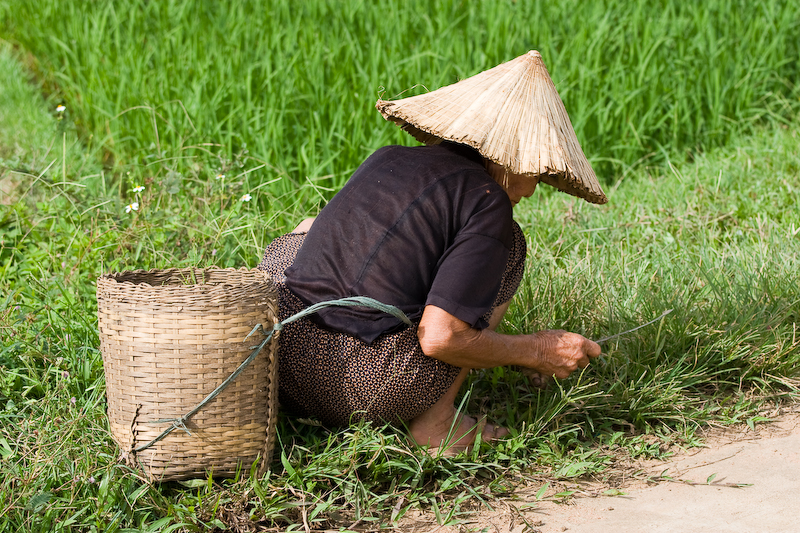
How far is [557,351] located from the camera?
2.17 m

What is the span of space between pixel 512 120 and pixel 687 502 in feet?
3.52

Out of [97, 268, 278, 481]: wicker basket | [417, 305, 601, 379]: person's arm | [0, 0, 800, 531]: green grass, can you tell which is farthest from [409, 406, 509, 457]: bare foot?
[97, 268, 278, 481]: wicker basket

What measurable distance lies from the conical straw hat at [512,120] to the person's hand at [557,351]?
38 cm

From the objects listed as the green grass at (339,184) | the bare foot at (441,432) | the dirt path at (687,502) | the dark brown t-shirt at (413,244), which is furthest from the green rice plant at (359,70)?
the dirt path at (687,502)

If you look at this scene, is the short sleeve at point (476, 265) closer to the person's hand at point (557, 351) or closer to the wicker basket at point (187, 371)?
the person's hand at point (557, 351)

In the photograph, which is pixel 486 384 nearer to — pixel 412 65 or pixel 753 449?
pixel 753 449

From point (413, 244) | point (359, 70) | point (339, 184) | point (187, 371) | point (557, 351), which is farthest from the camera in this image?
point (359, 70)

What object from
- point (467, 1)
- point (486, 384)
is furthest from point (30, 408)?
point (467, 1)

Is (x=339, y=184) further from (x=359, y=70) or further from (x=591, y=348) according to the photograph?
(x=591, y=348)

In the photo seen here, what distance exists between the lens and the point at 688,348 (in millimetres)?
2617

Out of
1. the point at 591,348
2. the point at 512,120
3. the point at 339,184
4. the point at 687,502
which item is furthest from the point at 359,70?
the point at 687,502

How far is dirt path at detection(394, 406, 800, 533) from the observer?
1.97 meters

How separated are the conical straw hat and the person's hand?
38 centimetres

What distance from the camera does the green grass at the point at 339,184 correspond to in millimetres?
2070
